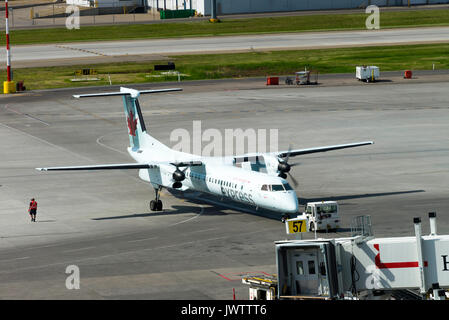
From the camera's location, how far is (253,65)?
4813 inches

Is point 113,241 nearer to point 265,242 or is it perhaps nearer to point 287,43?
point 265,242

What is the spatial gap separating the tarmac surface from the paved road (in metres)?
32.4

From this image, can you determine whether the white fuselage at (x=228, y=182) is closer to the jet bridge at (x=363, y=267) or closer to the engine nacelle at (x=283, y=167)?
the engine nacelle at (x=283, y=167)

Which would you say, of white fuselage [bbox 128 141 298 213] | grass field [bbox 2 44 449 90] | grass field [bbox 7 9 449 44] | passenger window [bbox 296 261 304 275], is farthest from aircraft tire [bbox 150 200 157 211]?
grass field [bbox 7 9 449 44]

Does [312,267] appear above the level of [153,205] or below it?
below

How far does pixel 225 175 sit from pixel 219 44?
98055 millimetres

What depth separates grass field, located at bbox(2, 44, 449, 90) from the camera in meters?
116

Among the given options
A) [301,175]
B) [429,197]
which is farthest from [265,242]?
[301,175]

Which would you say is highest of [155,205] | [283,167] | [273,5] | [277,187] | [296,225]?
[273,5]

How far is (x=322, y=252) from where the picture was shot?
2733cm

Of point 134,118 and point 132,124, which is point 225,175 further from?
point 132,124

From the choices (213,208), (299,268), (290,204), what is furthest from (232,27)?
(299,268)

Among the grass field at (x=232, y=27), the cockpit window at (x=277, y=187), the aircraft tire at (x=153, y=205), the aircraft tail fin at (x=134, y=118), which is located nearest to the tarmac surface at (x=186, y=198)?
the aircraft tire at (x=153, y=205)

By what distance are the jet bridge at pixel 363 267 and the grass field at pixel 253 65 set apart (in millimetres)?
85386
